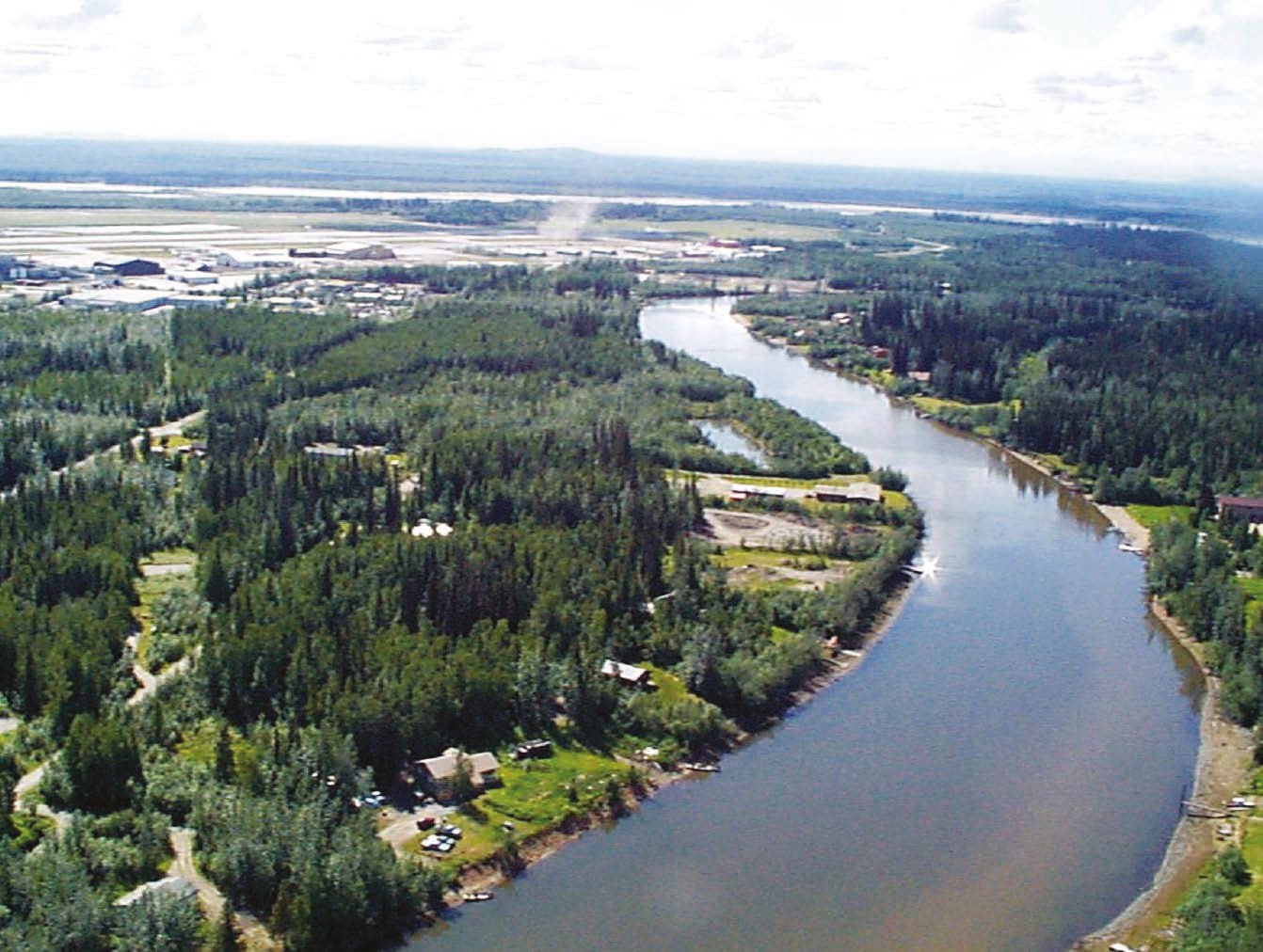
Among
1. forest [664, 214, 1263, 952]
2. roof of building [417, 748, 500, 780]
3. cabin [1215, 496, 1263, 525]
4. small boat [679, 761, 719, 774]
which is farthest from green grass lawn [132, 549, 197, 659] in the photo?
cabin [1215, 496, 1263, 525]

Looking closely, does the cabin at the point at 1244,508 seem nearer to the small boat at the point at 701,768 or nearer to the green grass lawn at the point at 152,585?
the small boat at the point at 701,768

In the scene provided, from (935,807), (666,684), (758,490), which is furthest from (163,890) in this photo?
(758,490)

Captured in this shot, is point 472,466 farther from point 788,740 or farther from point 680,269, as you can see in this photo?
point 680,269

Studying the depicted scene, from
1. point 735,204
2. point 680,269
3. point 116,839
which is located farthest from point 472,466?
point 735,204

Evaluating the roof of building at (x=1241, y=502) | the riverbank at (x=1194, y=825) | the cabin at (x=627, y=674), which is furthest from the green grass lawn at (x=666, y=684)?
the roof of building at (x=1241, y=502)

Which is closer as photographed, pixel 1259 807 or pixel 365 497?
pixel 1259 807
